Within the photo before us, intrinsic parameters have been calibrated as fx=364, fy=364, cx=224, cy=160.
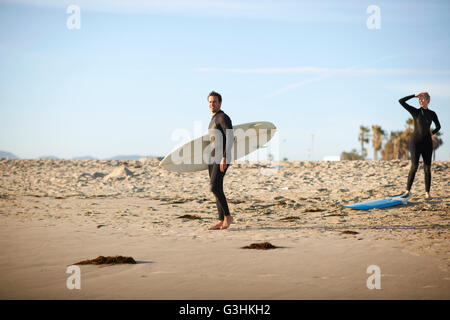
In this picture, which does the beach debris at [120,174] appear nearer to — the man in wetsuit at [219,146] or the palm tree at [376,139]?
the man in wetsuit at [219,146]

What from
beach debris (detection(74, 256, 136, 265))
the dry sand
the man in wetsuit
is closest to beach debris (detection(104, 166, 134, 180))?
the dry sand

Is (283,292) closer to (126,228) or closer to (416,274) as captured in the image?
(416,274)

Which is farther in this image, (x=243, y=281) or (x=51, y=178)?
(x=51, y=178)

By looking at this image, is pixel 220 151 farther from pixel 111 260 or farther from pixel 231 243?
pixel 111 260

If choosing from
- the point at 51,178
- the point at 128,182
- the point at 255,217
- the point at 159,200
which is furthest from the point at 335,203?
the point at 51,178

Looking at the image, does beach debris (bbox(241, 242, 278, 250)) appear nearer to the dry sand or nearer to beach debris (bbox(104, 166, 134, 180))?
the dry sand

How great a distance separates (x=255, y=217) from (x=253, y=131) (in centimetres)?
167

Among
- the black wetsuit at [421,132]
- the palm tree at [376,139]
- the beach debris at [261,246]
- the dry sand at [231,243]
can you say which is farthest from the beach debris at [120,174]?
the palm tree at [376,139]

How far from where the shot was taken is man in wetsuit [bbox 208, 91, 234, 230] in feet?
17.8

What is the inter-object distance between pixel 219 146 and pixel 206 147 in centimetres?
61

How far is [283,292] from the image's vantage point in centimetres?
267

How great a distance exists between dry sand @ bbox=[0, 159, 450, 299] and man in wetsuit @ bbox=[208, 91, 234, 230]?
58 centimetres

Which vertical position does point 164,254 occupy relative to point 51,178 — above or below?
below

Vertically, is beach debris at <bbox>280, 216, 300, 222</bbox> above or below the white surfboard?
below
